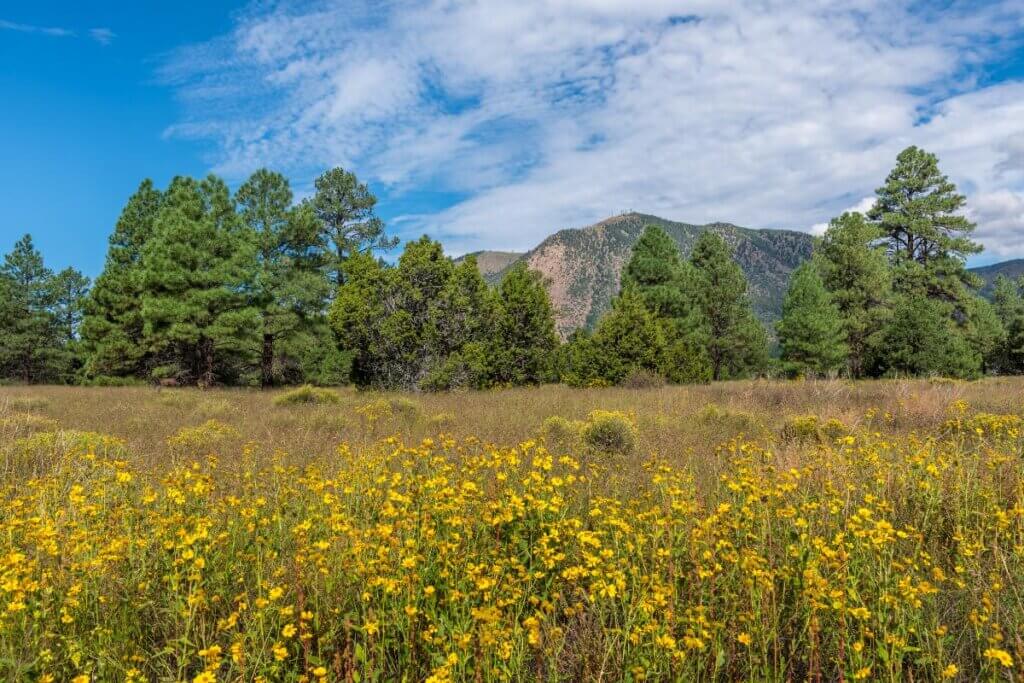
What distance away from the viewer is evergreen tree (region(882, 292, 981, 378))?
27859mm

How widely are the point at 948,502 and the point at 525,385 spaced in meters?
15.5

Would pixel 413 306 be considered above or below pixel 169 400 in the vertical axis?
above

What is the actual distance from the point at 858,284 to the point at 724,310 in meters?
9.01

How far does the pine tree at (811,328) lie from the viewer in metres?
29.2

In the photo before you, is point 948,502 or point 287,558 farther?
point 948,502

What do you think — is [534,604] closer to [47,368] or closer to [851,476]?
[851,476]

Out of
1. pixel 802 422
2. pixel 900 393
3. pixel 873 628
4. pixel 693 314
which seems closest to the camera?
pixel 873 628

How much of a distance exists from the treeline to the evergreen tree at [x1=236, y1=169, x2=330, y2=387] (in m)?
0.10

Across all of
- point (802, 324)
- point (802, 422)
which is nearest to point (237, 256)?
point (802, 422)

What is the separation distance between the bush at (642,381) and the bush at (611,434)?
35.0 feet

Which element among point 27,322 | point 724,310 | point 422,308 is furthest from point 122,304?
point 724,310

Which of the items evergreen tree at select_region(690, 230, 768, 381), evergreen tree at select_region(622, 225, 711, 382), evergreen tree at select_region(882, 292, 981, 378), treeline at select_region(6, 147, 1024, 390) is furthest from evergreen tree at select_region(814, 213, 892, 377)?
evergreen tree at select_region(622, 225, 711, 382)

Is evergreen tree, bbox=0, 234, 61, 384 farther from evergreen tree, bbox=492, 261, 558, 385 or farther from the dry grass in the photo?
evergreen tree, bbox=492, 261, 558, 385

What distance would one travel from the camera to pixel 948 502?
4562 millimetres
